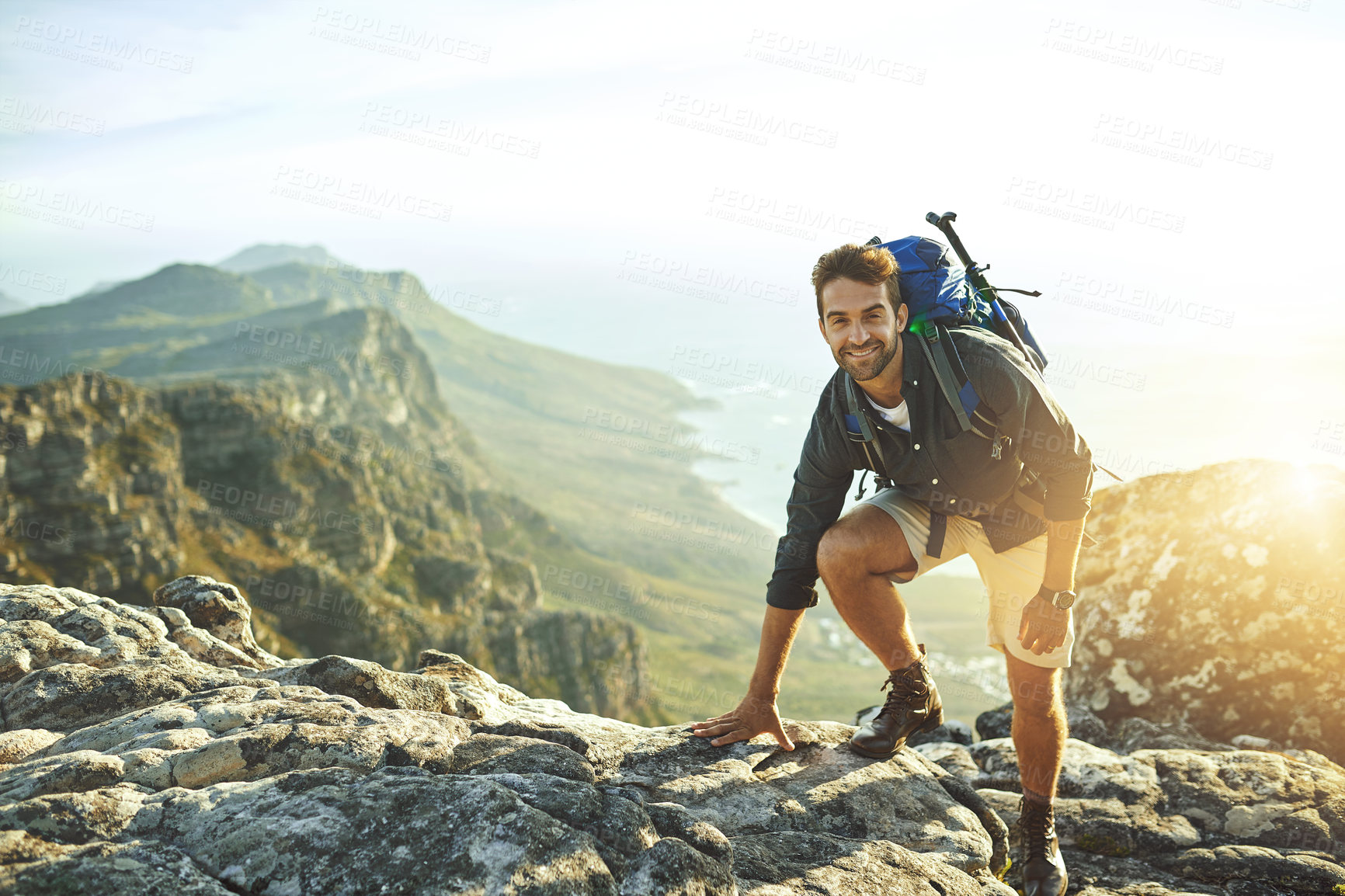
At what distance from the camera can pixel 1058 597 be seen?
7559 mm

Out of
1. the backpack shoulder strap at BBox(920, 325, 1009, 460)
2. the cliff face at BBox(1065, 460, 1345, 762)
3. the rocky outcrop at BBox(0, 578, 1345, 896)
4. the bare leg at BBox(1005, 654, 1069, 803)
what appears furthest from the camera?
the cliff face at BBox(1065, 460, 1345, 762)

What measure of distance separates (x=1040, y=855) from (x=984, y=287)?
5903 millimetres

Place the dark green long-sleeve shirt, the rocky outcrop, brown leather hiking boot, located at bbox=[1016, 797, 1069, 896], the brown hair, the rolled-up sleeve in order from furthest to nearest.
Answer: the rolled-up sleeve
brown leather hiking boot, located at bbox=[1016, 797, 1069, 896]
the brown hair
the dark green long-sleeve shirt
the rocky outcrop

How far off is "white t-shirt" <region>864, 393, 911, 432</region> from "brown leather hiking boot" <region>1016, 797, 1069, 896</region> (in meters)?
4.02

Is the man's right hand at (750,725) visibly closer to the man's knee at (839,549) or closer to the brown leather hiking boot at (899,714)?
the brown leather hiking boot at (899,714)

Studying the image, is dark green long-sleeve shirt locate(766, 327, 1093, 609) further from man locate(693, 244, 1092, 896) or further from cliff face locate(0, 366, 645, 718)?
cliff face locate(0, 366, 645, 718)

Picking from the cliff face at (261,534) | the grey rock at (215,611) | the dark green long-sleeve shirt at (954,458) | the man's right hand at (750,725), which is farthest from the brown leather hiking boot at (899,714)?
the cliff face at (261,534)

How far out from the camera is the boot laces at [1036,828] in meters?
8.08

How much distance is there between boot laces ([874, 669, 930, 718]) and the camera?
8781 mm

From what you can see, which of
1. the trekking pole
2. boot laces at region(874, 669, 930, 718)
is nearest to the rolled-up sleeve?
boot laces at region(874, 669, 930, 718)

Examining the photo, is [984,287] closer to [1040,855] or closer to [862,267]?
[862,267]

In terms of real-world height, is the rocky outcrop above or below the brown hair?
below

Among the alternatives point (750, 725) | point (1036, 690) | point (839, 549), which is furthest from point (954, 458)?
point (750, 725)

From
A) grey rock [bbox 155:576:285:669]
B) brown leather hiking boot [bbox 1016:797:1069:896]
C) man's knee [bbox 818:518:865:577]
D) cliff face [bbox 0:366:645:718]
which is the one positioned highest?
man's knee [bbox 818:518:865:577]
